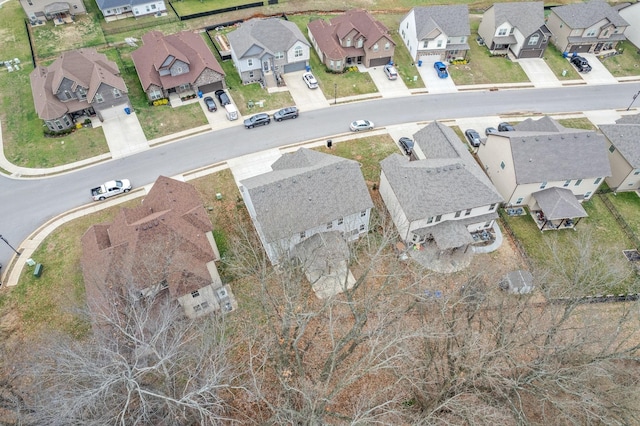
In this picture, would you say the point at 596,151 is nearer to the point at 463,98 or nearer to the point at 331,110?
the point at 463,98

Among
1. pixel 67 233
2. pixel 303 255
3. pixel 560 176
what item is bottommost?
pixel 67 233

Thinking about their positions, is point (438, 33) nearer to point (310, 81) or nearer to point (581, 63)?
point (310, 81)

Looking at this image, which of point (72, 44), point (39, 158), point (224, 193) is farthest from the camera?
point (72, 44)

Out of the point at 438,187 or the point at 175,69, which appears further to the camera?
the point at 175,69

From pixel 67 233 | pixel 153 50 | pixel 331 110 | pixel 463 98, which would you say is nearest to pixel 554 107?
pixel 463 98

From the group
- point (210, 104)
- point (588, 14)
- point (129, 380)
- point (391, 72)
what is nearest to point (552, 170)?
point (391, 72)

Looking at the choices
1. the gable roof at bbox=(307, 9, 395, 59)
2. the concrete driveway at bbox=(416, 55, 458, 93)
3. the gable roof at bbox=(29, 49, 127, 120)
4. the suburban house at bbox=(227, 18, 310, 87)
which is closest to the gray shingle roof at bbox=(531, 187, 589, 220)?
the concrete driveway at bbox=(416, 55, 458, 93)
